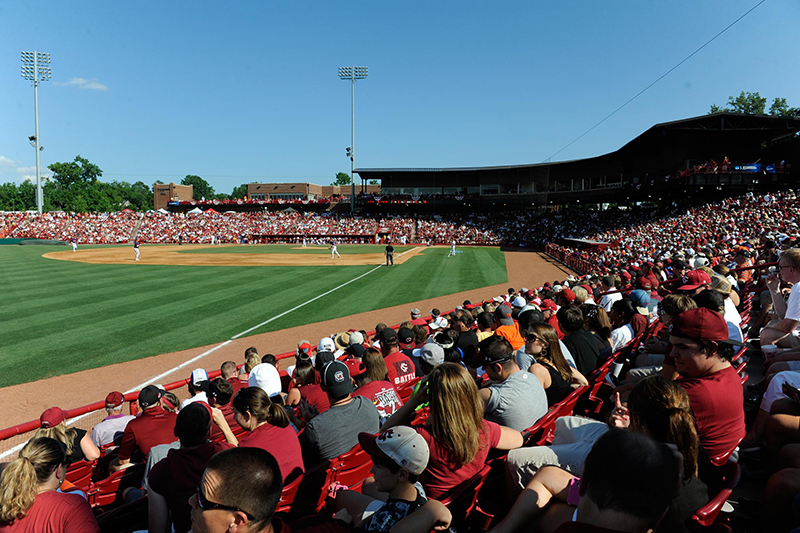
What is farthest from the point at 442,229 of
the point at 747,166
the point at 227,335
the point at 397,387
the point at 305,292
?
the point at 397,387

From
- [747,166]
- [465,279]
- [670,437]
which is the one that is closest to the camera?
[670,437]

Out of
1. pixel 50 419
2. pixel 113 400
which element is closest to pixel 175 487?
pixel 50 419

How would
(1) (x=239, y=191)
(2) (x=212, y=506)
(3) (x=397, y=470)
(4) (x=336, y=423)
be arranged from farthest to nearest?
(1) (x=239, y=191)
(4) (x=336, y=423)
(3) (x=397, y=470)
(2) (x=212, y=506)

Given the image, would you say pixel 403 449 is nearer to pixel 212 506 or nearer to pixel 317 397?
pixel 212 506

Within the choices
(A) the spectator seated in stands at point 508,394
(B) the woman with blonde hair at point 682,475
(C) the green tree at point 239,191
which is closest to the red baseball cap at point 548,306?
(A) the spectator seated in stands at point 508,394

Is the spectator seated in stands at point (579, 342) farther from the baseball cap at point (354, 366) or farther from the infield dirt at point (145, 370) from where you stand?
the infield dirt at point (145, 370)

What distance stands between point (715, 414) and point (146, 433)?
4.89 metres

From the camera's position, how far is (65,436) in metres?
4.71

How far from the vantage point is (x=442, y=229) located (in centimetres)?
5856

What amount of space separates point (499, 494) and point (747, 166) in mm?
39542

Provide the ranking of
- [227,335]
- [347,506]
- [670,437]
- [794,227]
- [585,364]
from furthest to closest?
[794,227]
[227,335]
[585,364]
[347,506]
[670,437]

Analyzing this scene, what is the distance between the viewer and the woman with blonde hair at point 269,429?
3330mm

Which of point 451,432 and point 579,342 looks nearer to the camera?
point 451,432

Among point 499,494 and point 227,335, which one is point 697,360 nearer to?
point 499,494
